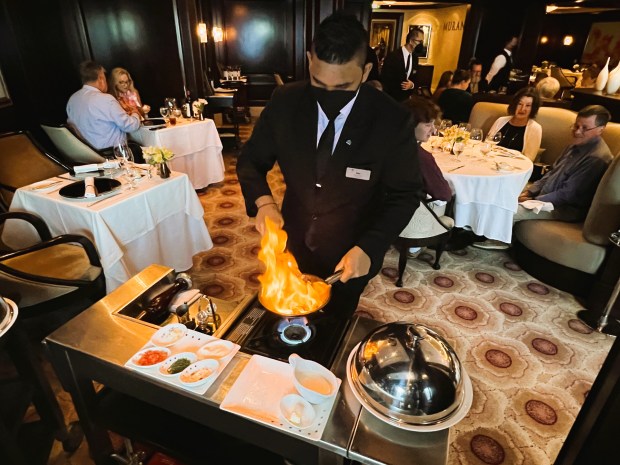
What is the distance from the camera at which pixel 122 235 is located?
258cm

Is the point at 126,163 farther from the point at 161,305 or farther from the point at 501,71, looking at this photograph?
the point at 501,71

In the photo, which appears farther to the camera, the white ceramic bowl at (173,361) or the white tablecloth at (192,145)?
the white tablecloth at (192,145)

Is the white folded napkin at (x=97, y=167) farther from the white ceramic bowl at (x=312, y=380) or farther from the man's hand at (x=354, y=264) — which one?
the white ceramic bowl at (x=312, y=380)

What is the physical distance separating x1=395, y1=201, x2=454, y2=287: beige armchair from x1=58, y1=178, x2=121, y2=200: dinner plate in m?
2.27

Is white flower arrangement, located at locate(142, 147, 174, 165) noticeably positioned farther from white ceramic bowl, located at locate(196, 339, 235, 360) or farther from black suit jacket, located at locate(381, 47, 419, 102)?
black suit jacket, located at locate(381, 47, 419, 102)

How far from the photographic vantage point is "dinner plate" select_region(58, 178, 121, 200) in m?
2.51

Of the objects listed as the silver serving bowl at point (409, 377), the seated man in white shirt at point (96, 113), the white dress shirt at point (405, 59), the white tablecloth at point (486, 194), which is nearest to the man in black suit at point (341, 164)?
the silver serving bowl at point (409, 377)

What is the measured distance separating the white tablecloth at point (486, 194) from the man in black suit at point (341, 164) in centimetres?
206

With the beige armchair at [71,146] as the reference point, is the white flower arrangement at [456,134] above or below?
above

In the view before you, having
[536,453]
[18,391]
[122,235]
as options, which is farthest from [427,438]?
[122,235]

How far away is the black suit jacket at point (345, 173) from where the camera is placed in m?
1.46

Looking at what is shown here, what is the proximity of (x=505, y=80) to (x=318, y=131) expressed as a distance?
7.58m

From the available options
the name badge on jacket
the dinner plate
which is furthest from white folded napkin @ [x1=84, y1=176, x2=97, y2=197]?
the name badge on jacket

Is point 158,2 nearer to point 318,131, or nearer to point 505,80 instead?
point 318,131
